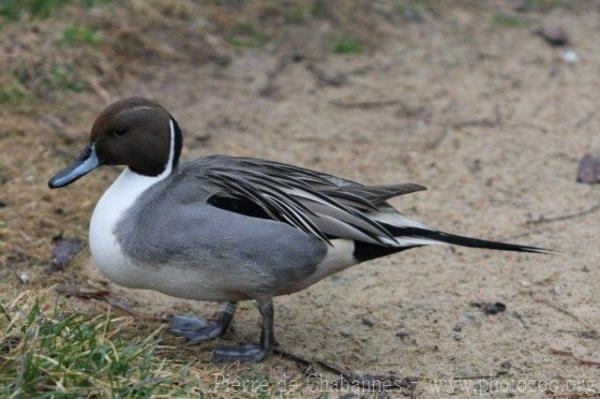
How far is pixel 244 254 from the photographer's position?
333 cm

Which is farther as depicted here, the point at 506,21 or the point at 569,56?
the point at 506,21

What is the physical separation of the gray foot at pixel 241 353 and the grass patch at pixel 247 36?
3199mm

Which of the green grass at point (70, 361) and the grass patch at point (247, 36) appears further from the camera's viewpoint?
the grass patch at point (247, 36)

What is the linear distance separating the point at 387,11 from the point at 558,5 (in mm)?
1323

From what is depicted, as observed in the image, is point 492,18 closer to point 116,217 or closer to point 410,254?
point 410,254

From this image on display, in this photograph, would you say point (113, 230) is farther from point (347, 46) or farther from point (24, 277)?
point (347, 46)

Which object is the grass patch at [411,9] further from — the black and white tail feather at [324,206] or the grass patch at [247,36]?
the black and white tail feather at [324,206]

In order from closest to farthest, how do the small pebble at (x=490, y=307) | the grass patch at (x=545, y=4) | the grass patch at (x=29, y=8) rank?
the small pebble at (x=490, y=307), the grass patch at (x=29, y=8), the grass patch at (x=545, y=4)

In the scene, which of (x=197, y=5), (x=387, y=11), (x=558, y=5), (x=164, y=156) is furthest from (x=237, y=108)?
(x=558, y=5)

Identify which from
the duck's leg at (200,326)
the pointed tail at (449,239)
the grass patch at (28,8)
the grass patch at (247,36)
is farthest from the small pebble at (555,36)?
the duck's leg at (200,326)

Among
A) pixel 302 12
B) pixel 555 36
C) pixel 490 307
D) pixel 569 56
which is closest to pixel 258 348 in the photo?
pixel 490 307

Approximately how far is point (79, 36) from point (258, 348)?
A: 2991 millimetres

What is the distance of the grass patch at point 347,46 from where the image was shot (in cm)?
644

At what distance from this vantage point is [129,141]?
3.55 meters
